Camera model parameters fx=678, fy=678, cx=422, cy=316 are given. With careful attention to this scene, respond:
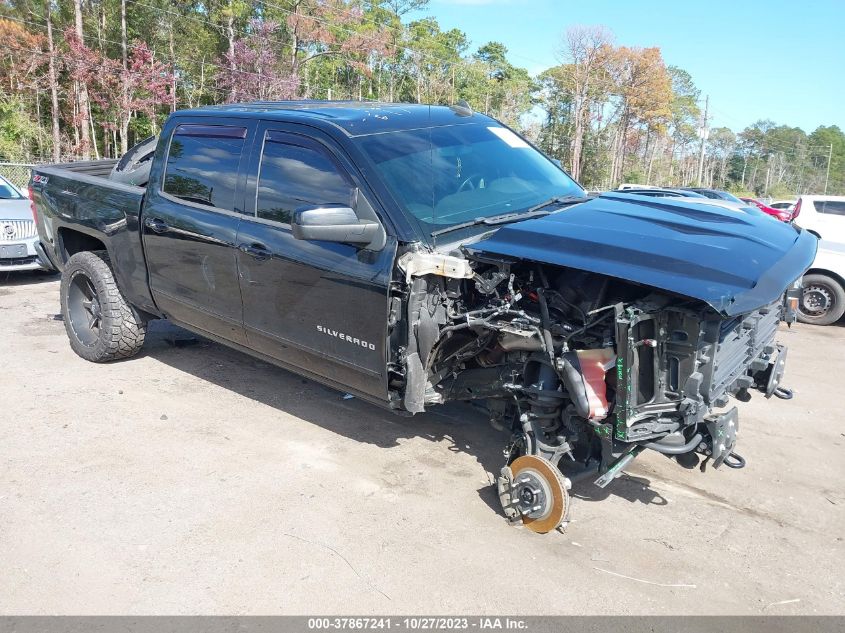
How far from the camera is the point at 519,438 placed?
→ 11.7 feet

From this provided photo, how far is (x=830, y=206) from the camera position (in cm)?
933

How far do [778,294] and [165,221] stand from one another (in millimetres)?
3786

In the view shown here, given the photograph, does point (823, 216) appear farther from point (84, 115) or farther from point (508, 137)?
point (84, 115)

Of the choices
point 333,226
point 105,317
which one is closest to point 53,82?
point 105,317

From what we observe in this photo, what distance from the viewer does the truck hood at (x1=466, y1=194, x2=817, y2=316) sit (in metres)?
2.76

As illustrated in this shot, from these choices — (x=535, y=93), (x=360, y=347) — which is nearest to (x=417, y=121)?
(x=360, y=347)

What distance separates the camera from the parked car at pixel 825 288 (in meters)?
8.48

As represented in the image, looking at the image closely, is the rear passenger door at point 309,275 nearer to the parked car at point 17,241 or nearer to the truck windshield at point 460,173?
the truck windshield at point 460,173

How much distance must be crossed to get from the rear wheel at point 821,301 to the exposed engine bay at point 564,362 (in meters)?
5.73

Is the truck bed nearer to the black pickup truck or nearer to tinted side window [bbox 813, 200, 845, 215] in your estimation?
the black pickup truck

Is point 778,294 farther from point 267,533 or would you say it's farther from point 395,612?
point 267,533

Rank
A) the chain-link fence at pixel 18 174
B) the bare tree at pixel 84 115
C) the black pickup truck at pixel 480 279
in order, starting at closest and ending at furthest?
the black pickup truck at pixel 480 279, the chain-link fence at pixel 18 174, the bare tree at pixel 84 115

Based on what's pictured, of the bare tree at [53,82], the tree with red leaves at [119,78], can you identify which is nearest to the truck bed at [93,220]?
the tree with red leaves at [119,78]

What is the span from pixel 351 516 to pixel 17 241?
7401 millimetres
